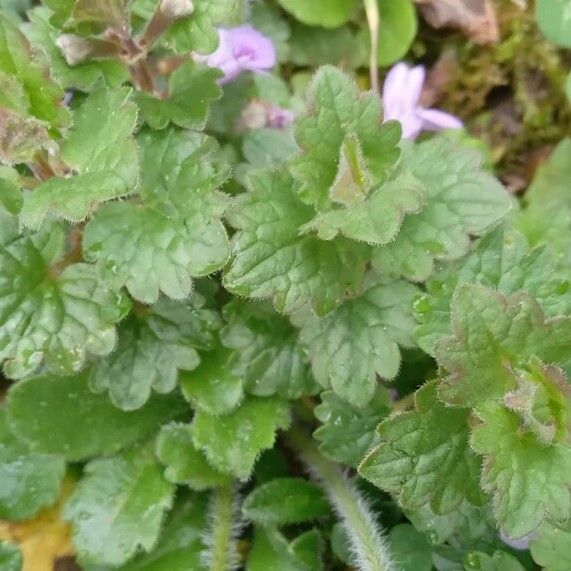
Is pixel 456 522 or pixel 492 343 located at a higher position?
pixel 492 343

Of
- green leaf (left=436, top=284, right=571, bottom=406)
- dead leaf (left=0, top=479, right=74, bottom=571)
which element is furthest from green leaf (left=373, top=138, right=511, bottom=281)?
dead leaf (left=0, top=479, right=74, bottom=571)

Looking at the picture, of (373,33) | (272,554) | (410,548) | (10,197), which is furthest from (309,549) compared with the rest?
(373,33)

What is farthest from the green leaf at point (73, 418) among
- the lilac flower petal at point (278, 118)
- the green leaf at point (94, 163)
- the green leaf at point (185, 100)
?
the lilac flower petal at point (278, 118)

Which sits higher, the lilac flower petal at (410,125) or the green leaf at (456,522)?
the lilac flower petal at (410,125)

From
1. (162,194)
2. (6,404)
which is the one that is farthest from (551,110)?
(6,404)

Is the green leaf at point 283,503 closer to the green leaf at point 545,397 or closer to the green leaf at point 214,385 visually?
the green leaf at point 214,385

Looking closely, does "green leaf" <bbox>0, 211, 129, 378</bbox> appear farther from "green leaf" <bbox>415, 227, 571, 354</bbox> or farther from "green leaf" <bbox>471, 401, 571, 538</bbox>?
"green leaf" <bbox>471, 401, 571, 538</bbox>

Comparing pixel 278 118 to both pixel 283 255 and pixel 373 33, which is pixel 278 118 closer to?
pixel 373 33

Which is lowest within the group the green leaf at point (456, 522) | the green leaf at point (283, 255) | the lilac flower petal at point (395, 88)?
the green leaf at point (456, 522)
